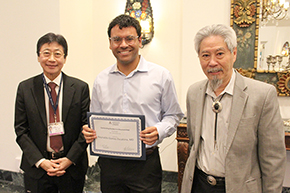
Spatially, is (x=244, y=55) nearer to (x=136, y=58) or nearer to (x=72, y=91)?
(x=136, y=58)

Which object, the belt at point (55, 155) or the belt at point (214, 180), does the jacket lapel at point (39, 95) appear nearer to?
the belt at point (55, 155)

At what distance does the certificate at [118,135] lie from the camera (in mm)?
1582

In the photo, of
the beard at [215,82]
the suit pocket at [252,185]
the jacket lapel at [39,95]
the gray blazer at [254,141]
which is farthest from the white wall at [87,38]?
the suit pocket at [252,185]

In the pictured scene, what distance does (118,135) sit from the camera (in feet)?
5.36

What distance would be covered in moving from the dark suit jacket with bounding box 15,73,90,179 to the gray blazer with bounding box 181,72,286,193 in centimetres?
112

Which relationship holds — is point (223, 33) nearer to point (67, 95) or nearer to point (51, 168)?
point (67, 95)

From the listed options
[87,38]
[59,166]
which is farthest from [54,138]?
[87,38]

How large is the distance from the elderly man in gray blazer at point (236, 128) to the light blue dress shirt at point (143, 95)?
0.40 m

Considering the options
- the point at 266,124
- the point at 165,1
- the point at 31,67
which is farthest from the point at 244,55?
the point at 31,67

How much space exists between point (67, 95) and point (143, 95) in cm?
61

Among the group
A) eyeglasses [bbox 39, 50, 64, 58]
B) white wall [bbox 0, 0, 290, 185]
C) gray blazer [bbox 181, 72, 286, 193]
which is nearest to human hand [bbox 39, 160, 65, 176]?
eyeglasses [bbox 39, 50, 64, 58]

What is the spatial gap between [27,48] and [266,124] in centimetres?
313

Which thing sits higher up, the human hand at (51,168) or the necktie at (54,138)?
the necktie at (54,138)

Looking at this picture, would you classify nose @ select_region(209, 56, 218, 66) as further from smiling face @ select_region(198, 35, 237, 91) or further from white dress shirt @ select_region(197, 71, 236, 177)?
white dress shirt @ select_region(197, 71, 236, 177)
